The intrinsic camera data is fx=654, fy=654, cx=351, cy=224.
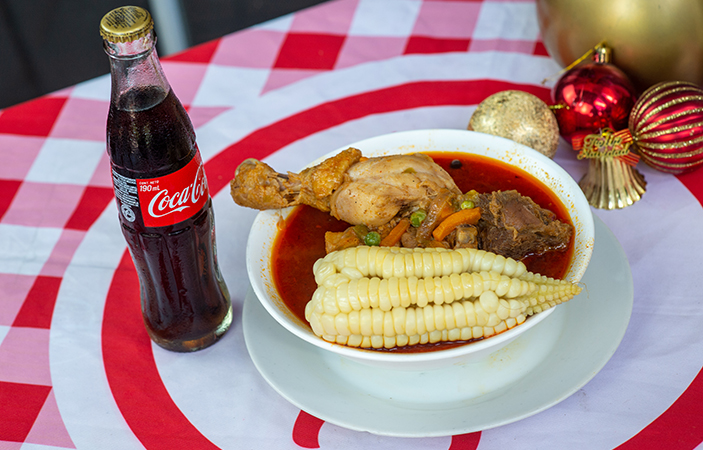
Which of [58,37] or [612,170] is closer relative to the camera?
[612,170]

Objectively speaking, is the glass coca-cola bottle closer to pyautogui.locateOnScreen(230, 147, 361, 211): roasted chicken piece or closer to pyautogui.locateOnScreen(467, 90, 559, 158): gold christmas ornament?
pyautogui.locateOnScreen(230, 147, 361, 211): roasted chicken piece

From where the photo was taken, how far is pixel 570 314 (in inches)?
81.7

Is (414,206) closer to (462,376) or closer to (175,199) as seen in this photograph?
(462,376)

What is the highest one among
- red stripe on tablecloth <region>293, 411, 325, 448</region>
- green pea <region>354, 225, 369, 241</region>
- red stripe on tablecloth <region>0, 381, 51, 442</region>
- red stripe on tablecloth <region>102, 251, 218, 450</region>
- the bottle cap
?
the bottle cap

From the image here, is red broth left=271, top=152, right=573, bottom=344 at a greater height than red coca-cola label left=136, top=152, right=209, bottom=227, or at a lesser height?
lesser

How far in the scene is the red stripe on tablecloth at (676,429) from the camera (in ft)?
5.87

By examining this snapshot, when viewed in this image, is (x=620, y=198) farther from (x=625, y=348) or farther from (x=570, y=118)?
(x=625, y=348)

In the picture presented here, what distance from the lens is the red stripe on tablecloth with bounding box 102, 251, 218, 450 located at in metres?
1.97

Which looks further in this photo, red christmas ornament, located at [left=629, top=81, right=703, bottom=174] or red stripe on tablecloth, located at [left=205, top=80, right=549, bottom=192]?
red stripe on tablecloth, located at [left=205, top=80, right=549, bottom=192]

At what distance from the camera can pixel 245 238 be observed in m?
2.66

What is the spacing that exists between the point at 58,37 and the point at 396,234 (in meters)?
4.88

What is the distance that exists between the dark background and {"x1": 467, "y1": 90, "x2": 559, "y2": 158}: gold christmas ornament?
3372 millimetres

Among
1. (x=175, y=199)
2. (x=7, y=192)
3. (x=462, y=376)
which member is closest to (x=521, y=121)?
(x=462, y=376)

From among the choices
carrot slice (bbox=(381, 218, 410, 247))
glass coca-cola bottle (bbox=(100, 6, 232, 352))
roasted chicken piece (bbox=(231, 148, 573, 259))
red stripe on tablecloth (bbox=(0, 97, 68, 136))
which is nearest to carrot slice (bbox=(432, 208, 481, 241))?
roasted chicken piece (bbox=(231, 148, 573, 259))
